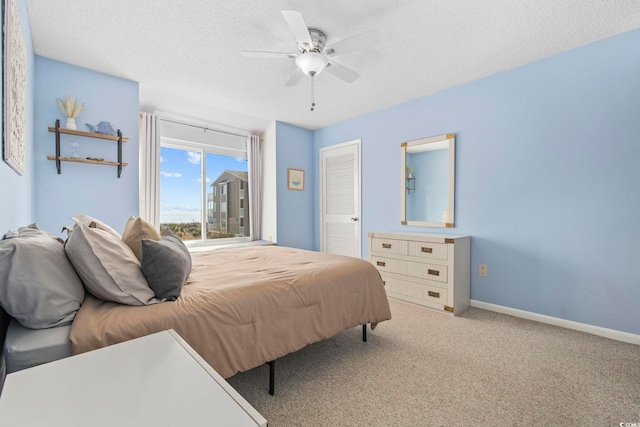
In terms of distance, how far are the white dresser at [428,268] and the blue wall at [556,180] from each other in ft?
0.92

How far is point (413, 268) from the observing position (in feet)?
10.3

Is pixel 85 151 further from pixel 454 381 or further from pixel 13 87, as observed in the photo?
pixel 454 381

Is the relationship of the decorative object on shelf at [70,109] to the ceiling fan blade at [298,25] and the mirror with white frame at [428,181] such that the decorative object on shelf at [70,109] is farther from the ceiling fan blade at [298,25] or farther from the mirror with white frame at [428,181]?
the mirror with white frame at [428,181]

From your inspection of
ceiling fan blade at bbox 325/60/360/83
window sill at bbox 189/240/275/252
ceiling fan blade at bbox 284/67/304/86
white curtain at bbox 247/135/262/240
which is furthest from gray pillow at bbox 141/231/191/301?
white curtain at bbox 247/135/262/240

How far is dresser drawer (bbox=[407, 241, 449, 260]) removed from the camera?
2.90 metres

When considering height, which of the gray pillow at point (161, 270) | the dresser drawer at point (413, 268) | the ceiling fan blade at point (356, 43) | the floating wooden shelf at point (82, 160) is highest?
the ceiling fan blade at point (356, 43)

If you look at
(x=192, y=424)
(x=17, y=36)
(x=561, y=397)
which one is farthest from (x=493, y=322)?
(x=17, y=36)

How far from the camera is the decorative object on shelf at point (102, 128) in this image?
2.82 metres

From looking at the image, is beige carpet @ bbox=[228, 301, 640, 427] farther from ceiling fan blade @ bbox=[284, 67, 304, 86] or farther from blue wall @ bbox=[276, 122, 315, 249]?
blue wall @ bbox=[276, 122, 315, 249]

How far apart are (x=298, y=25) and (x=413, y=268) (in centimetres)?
254

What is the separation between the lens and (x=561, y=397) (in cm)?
158

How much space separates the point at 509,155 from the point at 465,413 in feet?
8.03

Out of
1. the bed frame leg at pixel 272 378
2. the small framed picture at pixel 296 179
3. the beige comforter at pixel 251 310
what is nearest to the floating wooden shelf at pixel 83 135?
the beige comforter at pixel 251 310

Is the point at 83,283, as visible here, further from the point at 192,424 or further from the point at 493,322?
the point at 493,322
